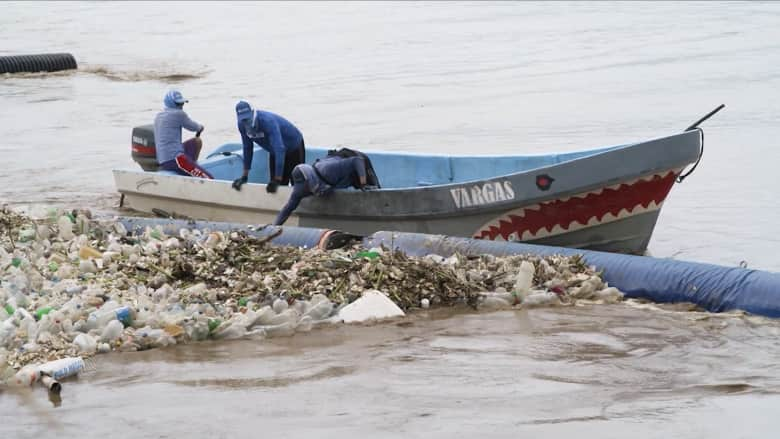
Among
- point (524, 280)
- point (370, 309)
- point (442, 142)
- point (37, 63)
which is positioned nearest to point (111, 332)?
point (370, 309)

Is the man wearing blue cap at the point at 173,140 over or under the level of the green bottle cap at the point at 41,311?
over

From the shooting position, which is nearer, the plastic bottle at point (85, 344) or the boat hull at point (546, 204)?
the plastic bottle at point (85, 344)

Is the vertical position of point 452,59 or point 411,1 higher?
point 411,1

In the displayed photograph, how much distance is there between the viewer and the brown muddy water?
5.92 m

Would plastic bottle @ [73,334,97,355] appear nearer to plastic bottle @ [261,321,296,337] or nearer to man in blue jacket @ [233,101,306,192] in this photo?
plastic bottle @ [261,321,296,337]

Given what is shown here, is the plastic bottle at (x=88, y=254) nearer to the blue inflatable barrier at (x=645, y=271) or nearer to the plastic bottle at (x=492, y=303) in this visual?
the blue inflatable barrier at (x=645, y=271)

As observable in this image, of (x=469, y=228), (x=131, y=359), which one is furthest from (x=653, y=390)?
(x=469, y=228)

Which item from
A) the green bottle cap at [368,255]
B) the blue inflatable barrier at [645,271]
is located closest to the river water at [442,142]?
the blue inflatable barrier at [645,271]

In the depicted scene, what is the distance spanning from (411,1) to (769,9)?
14365 mm

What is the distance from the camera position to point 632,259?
901 centimetres

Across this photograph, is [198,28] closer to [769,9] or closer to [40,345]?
[769,9]

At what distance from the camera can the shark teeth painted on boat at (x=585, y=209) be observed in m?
10.1

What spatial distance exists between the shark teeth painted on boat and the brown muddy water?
2.25 metres

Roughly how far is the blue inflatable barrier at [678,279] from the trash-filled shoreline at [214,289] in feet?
0.62
